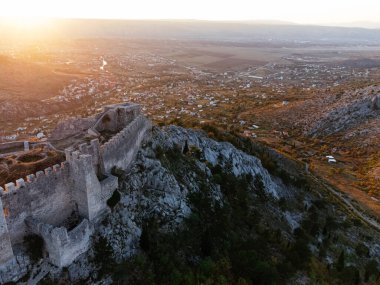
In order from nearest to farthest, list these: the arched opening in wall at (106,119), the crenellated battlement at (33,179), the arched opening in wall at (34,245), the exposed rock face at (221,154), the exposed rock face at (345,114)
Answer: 1. the crenellated battlement at (33,179)
2. the arched opening in wall at (34,245)
3. the arched opening in wall at (106,119)
4. the exposed rock face at (221,154)
5. the exposed rock face at (345,114)

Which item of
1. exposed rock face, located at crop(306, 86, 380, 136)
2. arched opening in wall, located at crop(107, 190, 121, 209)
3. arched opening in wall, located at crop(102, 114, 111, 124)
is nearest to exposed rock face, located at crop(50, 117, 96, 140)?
arched opening in wall, located at crop(102, 114, 111, 124)

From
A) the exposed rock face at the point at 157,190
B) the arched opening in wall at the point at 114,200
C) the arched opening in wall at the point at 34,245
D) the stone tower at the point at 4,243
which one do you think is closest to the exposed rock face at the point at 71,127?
the exposed rock face at the point at 157,190

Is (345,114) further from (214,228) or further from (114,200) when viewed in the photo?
(114,200)

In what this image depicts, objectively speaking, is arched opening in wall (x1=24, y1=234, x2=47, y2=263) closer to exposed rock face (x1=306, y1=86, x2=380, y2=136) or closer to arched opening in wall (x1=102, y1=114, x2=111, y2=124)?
arched opening in wall (x1=102, y1=114, x2=111, y2=124)

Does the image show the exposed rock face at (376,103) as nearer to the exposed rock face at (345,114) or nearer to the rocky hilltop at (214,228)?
the exposed rock face at (345,114)

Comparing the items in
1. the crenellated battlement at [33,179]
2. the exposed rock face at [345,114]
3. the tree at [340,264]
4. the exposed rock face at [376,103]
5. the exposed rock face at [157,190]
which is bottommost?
the tree at [340,264]

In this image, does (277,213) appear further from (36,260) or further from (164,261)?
(36,260)
